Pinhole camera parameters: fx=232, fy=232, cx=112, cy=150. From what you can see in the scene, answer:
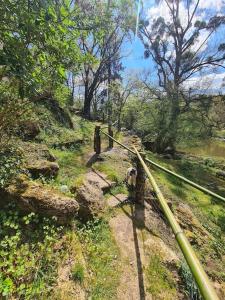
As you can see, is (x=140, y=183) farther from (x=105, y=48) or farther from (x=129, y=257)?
(x=105, y=48)

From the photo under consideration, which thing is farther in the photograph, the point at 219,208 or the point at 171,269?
the point at 219,208

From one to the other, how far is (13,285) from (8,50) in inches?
103

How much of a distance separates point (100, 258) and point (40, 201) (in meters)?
1.22

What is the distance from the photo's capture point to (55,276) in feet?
9.38

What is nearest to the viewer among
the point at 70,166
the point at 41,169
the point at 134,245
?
the point at 134,245

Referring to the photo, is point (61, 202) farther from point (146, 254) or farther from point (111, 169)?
point (111, 169)

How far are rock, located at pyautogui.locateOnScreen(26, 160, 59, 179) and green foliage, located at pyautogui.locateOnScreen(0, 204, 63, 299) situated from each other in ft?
4.31

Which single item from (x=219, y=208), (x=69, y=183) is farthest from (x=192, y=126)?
(x=69, y=183)

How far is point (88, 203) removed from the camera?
411 centimetres

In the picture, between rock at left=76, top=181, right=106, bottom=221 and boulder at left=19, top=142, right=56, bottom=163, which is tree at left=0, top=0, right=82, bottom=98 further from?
boulder at left=19, top=142, right=56, bottom=163

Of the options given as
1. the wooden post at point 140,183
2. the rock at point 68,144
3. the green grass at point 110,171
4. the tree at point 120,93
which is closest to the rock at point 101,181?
the green grass at point 110,171

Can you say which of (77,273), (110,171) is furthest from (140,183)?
(77,273)

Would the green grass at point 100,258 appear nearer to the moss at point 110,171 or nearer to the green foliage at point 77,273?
the green foliage at point 77,273

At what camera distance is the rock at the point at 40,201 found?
11.2 ft
